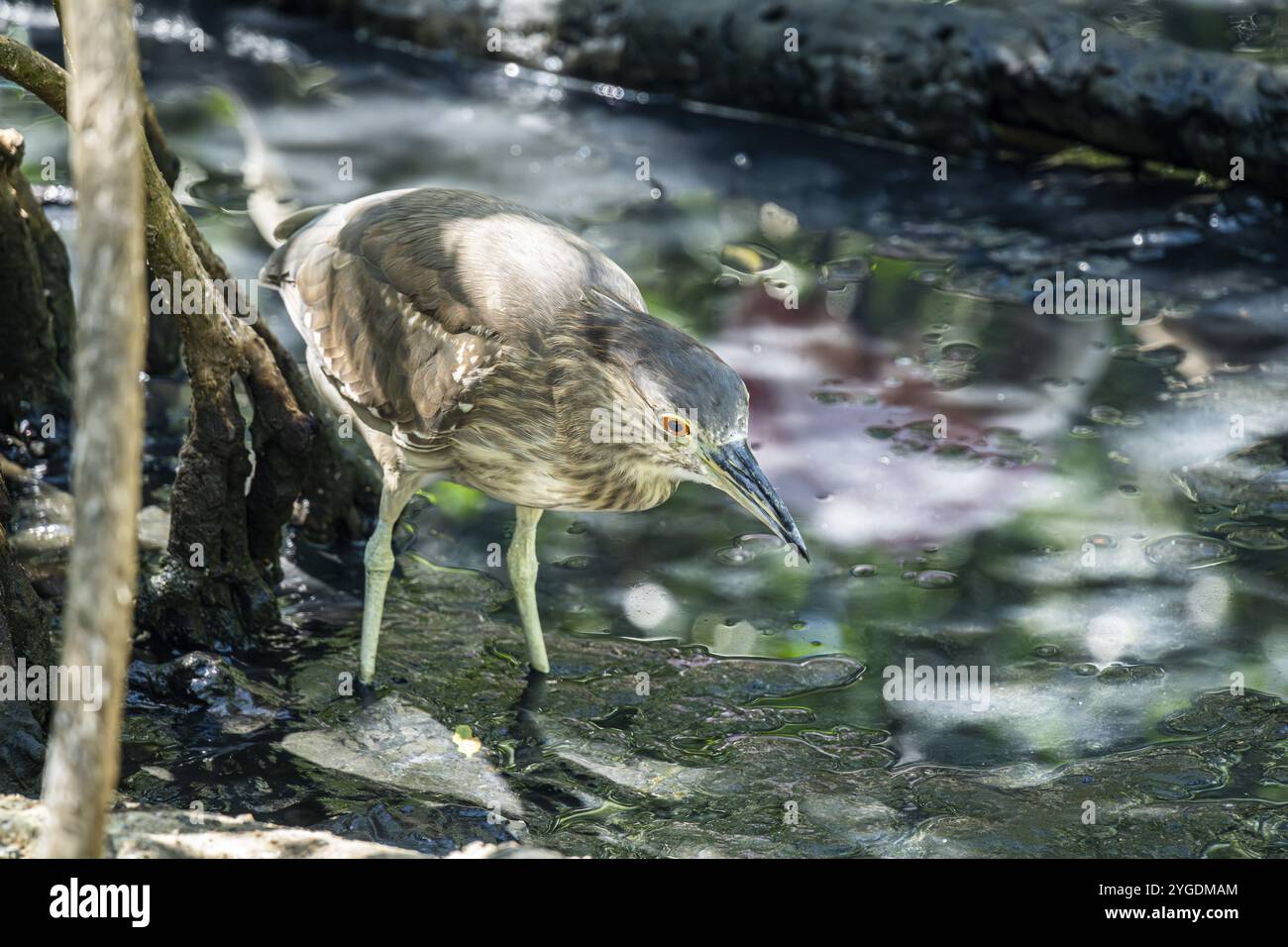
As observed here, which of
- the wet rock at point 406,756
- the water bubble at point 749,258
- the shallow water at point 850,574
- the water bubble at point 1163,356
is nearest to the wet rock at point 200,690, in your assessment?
the shallow water at point 850,574

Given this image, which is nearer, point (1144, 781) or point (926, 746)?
point (1144, 781)

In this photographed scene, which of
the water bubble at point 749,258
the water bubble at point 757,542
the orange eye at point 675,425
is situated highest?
the water bubble at point 749,258

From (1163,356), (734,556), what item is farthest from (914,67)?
(734,556)

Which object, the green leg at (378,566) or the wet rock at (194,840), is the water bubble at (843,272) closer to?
the green leg at (378,566)

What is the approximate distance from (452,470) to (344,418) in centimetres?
97

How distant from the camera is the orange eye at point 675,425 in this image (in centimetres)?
432

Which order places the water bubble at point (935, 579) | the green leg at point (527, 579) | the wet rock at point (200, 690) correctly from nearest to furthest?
1. the wet rock at point (200, 690)
2. the green leg at point (527, 579)
3. the water bubble at point (935, 579)

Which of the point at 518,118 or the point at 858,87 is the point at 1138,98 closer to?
the point at 858,87

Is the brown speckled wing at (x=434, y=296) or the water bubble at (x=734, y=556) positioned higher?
the brown speckled wing at (x=434, y=296)

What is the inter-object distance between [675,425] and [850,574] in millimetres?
1862

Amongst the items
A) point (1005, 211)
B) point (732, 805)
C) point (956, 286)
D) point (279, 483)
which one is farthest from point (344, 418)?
point (1005, 211)

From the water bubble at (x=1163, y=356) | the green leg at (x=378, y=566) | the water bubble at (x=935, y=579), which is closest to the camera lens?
the green leg at (x=378, y=566)

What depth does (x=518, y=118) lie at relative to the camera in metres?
10.5

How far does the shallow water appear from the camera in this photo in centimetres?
454
